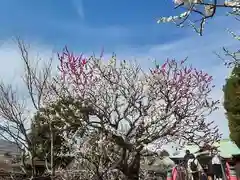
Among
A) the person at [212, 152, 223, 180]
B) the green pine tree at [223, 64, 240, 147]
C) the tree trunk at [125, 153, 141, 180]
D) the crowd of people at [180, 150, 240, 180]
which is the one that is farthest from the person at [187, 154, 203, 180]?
the green pine tree at [223, 64, 240, 147]

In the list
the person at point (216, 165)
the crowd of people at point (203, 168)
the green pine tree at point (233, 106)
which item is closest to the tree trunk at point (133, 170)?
the crowd of people at point (203, 168)

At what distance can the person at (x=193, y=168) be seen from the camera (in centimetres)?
1166

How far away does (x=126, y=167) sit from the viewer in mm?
11836

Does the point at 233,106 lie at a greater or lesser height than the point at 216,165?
greater

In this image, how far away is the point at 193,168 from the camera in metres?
11.8

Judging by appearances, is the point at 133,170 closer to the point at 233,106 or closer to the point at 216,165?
the point at 216,165

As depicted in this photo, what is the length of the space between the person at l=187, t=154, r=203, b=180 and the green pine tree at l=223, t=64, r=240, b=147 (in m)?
9.50

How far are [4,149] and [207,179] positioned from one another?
22.9m

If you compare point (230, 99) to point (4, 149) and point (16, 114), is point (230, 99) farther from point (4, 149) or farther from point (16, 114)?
point (4, 149)

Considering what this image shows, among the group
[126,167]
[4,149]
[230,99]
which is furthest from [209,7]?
[4,149]

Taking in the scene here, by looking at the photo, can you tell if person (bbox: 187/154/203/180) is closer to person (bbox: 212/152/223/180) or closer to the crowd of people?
the crowd of people

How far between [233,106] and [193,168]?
1054 cm

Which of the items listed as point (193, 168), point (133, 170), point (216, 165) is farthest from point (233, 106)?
point (133, 170)

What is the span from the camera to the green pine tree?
20833mm
